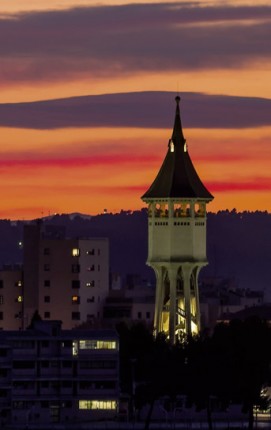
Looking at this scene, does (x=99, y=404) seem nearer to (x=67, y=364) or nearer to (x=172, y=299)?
(x=67, y=364)

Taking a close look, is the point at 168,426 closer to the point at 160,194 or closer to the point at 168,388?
the point at 168,388

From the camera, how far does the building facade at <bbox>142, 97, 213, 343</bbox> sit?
171 metres

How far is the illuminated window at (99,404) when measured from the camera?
165750 millimetres

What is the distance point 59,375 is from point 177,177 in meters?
11.9

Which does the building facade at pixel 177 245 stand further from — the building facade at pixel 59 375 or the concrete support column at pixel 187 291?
the building facade at pixel 59 375

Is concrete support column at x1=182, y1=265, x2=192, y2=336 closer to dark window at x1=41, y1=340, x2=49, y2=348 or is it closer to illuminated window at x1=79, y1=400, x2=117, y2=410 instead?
illuminated window at x1=79, y1=400, x2=117, y2=410

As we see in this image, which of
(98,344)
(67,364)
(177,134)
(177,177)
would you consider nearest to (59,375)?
(67,364)

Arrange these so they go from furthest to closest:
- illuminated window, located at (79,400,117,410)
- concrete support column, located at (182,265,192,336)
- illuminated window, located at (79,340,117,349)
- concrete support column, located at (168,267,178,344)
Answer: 1. concrete support column, located at (168,267,178,344)
2. concrete support column, located at (182,265,192,336)
3. illuminated window, located at (79,340,117,349)
4. illuminated window, located at (79,400,117,410)

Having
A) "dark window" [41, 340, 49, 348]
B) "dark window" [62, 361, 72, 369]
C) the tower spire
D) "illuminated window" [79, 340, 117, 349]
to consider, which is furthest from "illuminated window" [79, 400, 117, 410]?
the tower spire

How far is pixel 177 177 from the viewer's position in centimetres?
17225

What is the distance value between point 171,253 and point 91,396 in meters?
8.82

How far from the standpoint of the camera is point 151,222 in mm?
172250

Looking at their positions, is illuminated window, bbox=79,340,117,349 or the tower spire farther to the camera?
the tower spire

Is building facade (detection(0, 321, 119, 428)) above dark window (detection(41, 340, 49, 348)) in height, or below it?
below
